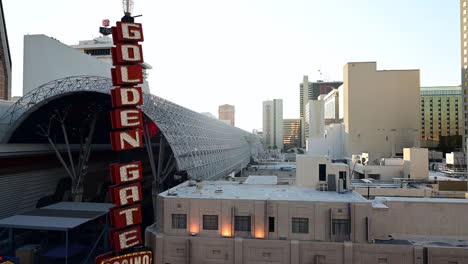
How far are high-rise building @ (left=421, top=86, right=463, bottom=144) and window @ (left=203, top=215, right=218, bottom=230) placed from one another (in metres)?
175

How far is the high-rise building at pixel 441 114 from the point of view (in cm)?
18112

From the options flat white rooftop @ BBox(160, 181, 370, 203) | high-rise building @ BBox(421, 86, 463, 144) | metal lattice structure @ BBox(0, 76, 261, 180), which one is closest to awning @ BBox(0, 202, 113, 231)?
flat white rooftop @ BBox(160, 181, 370, 203)

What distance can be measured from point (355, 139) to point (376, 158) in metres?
18.5

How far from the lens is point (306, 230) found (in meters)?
32.4

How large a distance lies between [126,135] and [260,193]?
14.8m

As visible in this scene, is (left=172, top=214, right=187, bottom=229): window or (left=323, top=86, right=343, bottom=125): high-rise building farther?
(left=323, top=86, right=343, bottom=125): high-rise building

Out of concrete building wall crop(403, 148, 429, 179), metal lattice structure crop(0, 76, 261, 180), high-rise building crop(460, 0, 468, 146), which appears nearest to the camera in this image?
metal lattice structure crop(0, 76, 261, 180)

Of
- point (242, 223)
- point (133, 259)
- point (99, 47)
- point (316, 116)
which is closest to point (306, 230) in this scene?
point (242, 223)

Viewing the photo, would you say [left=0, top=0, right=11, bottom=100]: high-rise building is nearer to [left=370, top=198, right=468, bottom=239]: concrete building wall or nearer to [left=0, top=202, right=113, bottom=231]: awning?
[left=0, top=202, right=113, bottom=231]: awning

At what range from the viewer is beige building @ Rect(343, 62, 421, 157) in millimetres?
94562

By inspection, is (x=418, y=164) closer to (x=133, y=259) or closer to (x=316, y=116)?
(x=133, y=259)

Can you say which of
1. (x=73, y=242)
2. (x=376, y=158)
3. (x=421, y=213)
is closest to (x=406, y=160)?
(x=376, y=158)

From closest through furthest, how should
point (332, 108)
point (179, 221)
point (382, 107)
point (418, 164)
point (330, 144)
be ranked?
point (179, 221) < point (418, 164) < point (382, 107) < point (330, 144) < point (332, 108)

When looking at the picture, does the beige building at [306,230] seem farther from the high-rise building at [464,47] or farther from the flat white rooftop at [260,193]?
the high-rise building at [464,47]
